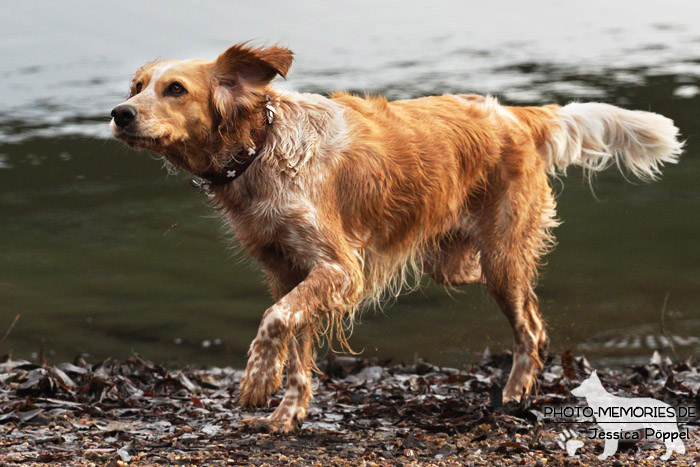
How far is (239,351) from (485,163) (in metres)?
3.36

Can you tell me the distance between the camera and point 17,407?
4848mm

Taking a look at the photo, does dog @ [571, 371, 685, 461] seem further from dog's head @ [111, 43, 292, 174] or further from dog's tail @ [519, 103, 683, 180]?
dog's head @ [111, 43, 292, 174]

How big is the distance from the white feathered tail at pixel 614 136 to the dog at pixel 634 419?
1.96 m

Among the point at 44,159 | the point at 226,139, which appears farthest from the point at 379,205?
the point at 44,159

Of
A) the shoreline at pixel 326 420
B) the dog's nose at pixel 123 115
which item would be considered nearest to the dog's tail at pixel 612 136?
the shoreline at pixel 326 420

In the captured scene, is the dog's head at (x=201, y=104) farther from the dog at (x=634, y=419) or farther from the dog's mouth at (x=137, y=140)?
the dog at (x=634, y=419)

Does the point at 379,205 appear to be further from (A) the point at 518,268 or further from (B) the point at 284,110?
(A) the point at 518,268

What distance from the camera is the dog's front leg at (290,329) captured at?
431cm

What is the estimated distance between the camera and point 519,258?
584 cm

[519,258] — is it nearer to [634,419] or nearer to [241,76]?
[634,419]

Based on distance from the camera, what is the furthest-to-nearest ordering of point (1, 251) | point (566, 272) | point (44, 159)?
1. point (44, 159)
2. point (1, 251)
3. point (566, 272)

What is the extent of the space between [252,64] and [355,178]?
0.88 meters

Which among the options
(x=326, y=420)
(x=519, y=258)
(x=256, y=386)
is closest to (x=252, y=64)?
(x=256, y=386)

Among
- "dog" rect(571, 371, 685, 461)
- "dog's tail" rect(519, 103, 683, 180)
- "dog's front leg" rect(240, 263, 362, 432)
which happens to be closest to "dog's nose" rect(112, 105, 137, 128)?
"dog's front leg" rect(240, 263, 362, 432)
